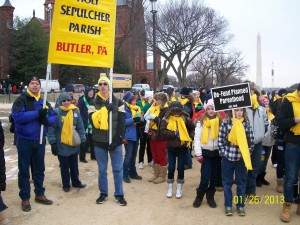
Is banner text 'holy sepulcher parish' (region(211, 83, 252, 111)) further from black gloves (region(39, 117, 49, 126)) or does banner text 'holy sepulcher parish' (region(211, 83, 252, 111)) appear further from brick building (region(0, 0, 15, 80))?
brick building (region(0, 0, 15, 80))

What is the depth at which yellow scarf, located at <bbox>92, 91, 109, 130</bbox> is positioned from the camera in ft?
16.9

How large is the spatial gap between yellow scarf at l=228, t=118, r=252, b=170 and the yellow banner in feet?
7.85

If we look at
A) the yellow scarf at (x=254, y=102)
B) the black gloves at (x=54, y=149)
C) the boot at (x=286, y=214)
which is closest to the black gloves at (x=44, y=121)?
the black gloves at (x=54, y=149)

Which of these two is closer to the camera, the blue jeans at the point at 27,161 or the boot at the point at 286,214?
the boot at the point at 286,214

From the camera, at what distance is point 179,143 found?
5652 mm

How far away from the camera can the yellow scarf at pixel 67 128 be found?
19.6ft

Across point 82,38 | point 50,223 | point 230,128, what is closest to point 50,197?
point 50,223

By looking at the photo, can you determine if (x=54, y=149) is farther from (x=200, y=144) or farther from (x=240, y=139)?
(x=240, y=139)

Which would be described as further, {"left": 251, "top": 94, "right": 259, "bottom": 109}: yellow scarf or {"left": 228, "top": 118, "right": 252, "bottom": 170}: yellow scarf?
{"left": 251, "top": 94, "right": 259, "bottom": 109}: yellow scarf

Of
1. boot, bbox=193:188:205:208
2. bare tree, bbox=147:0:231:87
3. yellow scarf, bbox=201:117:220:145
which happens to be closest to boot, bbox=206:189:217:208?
boot, bbox=193:188:205:208

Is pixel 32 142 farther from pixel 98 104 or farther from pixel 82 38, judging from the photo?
pixel 82 38

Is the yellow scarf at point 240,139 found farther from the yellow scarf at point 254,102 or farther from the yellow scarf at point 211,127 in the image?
the yellow scarf at point 254,102

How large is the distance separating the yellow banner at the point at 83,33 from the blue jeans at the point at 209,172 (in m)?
2.39

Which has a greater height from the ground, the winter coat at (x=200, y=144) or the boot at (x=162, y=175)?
the winter coat at (x=200, y=144)
